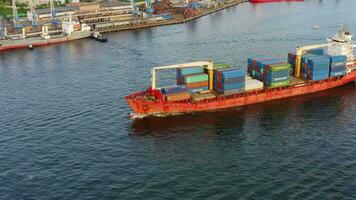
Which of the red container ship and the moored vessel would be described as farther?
the moored vessel

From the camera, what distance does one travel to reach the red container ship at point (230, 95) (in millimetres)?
87938

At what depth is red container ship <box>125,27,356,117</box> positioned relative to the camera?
3462 inches

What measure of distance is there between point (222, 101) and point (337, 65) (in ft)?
113

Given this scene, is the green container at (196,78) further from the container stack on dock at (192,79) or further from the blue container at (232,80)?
the blue container at (232,80)

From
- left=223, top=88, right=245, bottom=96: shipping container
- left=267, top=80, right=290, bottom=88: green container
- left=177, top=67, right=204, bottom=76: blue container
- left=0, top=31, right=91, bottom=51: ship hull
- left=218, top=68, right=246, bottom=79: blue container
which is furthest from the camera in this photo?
left=0, top=31, right=91, bottom=51: ship hull

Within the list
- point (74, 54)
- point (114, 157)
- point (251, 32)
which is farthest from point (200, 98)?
point (251, 32)

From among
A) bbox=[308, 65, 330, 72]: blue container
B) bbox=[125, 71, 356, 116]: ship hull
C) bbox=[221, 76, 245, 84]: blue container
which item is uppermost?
bbox=[308, 65, 330, 72]: blue container

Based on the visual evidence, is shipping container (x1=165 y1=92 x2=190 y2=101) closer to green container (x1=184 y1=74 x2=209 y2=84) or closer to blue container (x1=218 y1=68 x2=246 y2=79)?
green container (x1=184 y1=74 x2=209 y2=84)

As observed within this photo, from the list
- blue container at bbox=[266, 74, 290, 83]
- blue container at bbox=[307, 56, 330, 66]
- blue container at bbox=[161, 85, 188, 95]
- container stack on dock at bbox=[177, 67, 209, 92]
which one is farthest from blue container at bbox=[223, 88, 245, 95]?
blue container at bbox=[307, 56, 330, 66]

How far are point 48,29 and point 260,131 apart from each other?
146268 mm

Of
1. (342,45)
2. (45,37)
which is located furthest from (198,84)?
(45,37)

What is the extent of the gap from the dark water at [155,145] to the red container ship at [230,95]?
2171 mm

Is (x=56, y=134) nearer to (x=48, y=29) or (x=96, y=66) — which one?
(x=96, y=66)

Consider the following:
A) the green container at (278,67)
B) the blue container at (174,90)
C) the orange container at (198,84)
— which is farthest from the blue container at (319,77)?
the blue container at (174,90)
